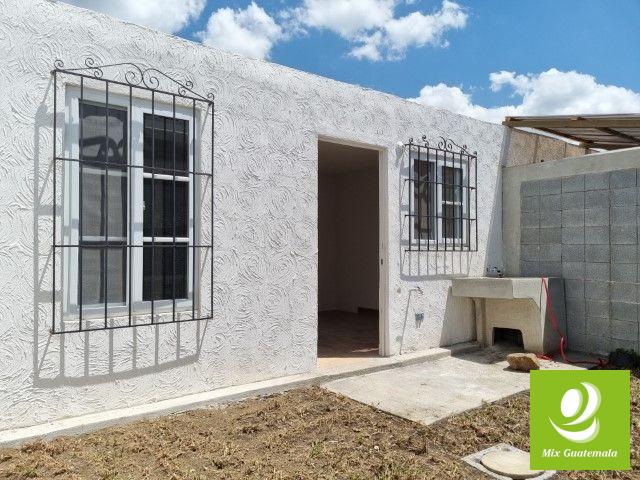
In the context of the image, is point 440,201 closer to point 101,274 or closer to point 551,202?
point 551,202

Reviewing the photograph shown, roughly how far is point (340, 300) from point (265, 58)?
798cm

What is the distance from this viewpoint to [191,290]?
4.69 meters

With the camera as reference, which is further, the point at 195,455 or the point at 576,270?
the point at 576,270

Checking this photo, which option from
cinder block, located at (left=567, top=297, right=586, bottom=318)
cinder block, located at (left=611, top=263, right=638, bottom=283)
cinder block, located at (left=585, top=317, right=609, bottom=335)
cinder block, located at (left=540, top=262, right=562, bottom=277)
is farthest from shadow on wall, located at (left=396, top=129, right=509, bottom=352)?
cinder block, located at (left=611, top=263, right=638, bottom=283)

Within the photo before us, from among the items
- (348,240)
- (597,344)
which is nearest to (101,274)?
(597,344)

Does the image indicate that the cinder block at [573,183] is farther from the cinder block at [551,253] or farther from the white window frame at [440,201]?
the white window frame at [440,201]

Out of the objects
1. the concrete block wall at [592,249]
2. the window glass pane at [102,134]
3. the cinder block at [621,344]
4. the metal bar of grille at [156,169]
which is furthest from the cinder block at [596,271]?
the window glass pane at [102,134]

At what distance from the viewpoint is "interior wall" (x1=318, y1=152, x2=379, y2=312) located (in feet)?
37.7

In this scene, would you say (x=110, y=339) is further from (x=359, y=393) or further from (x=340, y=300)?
(x=340, y=300)

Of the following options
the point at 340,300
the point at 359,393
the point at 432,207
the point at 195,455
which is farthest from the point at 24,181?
the point at 340,300

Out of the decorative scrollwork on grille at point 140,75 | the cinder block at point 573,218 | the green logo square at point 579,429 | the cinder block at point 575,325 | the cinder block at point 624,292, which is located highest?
the decorative scrollwork on grille at point 140,75

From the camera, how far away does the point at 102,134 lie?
13.8ft

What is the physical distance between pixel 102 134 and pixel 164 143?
1.84 feet

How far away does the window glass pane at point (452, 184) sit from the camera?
23.3 ft
